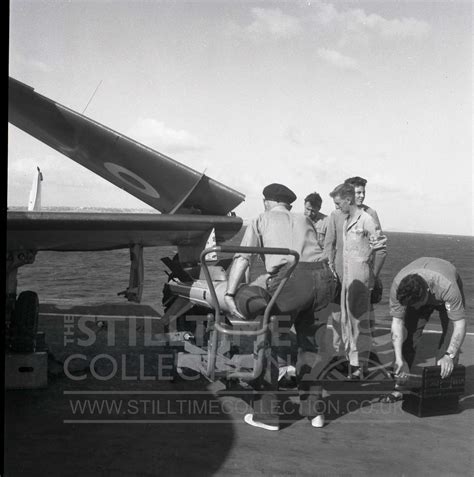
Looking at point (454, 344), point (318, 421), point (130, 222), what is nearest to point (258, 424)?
point (318, 421)

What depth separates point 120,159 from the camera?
8.68 meters

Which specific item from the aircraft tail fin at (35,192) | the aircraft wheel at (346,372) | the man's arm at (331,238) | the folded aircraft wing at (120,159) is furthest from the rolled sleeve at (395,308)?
the aircraft tail fin at (35,192)

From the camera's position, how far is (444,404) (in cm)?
521

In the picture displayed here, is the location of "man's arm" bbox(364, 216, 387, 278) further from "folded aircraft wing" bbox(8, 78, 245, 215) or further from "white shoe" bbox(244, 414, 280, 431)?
"white shoe" bbox(244, 414, 280, 431)

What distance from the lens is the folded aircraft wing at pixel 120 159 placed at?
26.9 ft

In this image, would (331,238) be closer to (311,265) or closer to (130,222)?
(130,222)

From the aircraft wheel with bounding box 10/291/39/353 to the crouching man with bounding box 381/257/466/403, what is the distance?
351 cm

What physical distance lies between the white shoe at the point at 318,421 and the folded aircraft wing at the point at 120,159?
3.83 meters

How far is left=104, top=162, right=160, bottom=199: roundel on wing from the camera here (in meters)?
8.75

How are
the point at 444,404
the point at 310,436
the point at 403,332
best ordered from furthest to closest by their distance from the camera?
1. the point at 403,332
2. the point at 444,404
3. the point at 310,436

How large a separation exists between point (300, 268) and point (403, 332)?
1.48 m

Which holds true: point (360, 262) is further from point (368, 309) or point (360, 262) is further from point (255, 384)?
point (255, 384)

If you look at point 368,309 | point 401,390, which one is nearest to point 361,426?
point 401,390

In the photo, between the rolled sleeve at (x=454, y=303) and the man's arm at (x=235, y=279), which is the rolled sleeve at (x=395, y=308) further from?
the man's arm at (x=235, y=279)
